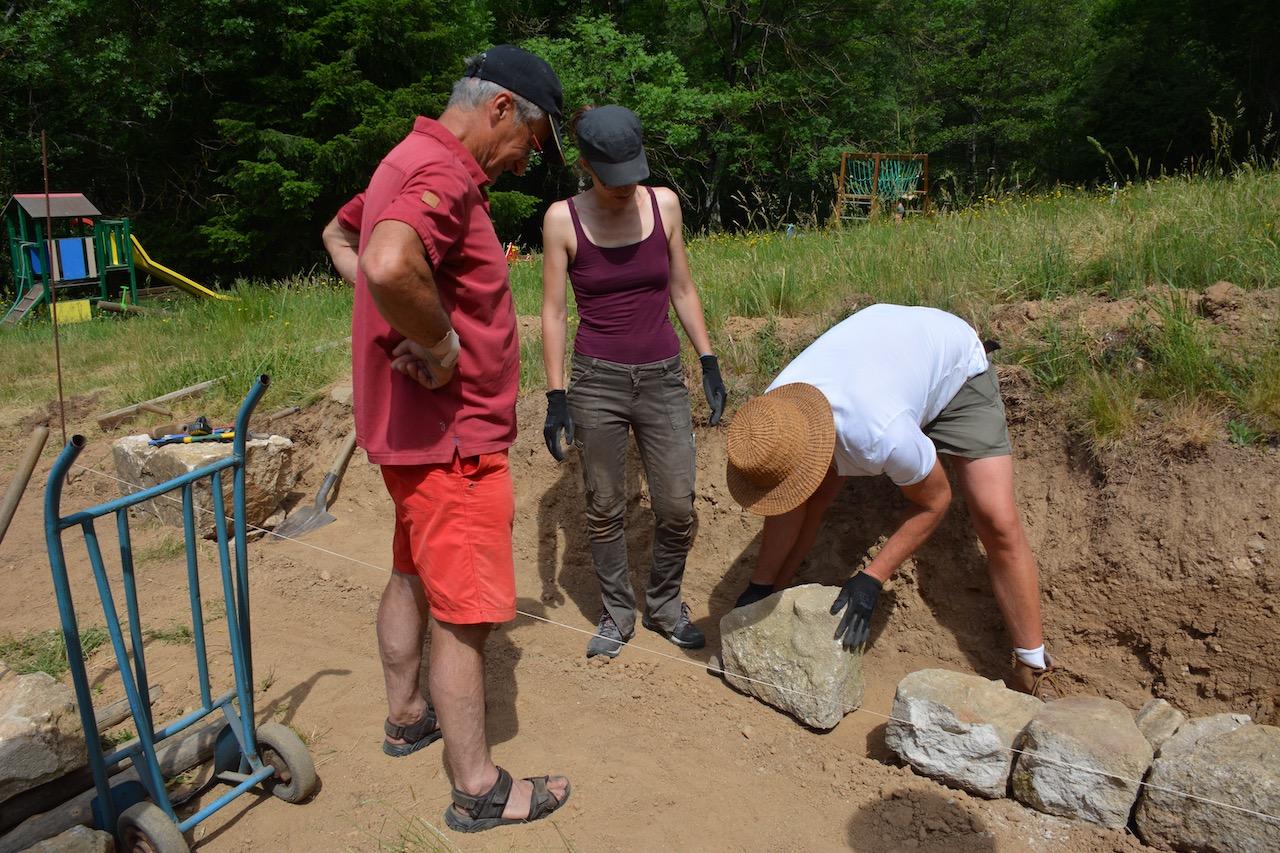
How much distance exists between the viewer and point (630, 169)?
11.4ft

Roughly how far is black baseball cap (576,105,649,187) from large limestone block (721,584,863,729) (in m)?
1.77

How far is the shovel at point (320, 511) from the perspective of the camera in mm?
5590

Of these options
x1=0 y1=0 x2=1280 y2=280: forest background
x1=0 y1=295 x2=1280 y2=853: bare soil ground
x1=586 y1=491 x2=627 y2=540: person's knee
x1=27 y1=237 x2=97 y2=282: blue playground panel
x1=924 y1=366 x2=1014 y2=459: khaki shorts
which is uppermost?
x1=0 y1=0 x2=1280 y2=280: forest background

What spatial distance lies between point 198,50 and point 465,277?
1645 cm

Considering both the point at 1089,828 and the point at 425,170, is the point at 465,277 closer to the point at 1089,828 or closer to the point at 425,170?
the point at 425,170

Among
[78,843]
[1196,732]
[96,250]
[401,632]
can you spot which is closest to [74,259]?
[96,250]

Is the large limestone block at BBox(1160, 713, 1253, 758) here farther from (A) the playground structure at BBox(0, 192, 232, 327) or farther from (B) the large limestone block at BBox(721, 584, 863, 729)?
(A) the playground structure at BBox(0, 192, 232, 327)

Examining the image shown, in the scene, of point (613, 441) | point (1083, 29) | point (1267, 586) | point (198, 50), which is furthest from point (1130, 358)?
point (1083, 29)

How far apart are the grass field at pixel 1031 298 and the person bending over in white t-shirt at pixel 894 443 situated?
0.69m

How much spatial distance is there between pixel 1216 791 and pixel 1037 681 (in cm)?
98

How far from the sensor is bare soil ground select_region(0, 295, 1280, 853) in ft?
9.61

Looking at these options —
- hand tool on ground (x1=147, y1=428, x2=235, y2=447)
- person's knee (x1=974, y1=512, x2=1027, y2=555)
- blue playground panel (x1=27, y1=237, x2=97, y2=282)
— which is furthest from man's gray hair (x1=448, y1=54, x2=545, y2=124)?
blue playground panel (x1=27, y1=237, x2=97, y2=282)

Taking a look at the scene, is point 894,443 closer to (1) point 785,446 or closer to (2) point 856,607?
(1) point 785,446

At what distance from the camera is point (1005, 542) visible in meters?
3.50
